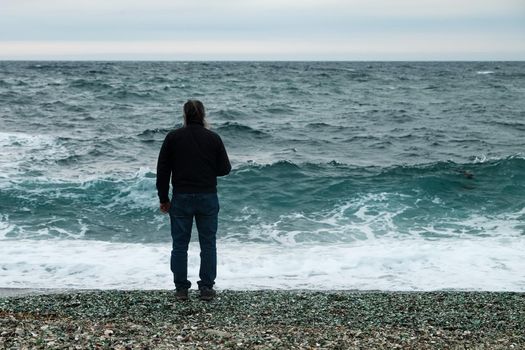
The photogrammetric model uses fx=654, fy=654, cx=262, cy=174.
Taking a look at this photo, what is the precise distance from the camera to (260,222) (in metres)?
14.4

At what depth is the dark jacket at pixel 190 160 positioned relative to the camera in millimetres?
7375

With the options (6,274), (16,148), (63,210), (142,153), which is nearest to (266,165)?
(142,153)

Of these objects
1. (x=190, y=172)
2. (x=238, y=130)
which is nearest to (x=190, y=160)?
(x=190, y=172)

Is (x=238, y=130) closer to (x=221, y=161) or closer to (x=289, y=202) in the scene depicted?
(x=289, y=202)

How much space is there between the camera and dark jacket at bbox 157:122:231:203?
7.38 meters

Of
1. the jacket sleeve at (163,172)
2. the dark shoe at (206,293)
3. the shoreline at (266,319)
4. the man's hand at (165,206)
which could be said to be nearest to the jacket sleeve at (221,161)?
the jacket sleeve at (163,172)

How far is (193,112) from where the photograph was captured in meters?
7.43

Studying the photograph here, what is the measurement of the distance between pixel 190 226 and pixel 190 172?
65cm

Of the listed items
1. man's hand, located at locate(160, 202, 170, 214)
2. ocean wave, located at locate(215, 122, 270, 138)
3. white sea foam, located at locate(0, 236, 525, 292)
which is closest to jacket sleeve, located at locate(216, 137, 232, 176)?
man's hand, located at locate(160, 202, 170, 214)

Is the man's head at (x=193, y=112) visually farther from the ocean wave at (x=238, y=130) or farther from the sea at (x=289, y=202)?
the ocean wave at (x=238, y=130)

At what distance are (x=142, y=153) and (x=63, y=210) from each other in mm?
7759

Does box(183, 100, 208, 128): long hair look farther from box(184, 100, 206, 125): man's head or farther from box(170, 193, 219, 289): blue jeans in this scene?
box(170, 193, 219, 289): blue jeans

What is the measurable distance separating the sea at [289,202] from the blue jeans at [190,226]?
2.03m

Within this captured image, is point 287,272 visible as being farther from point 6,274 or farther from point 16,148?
point 16,148
